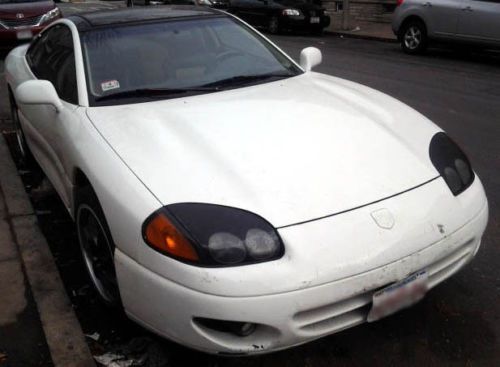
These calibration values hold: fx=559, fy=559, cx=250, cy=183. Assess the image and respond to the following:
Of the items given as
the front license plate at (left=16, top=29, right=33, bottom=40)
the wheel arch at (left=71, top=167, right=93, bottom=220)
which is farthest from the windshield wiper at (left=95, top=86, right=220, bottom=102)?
the front license plate at (left=16, top=29, right=33, bottom=40)

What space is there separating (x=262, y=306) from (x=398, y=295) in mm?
624

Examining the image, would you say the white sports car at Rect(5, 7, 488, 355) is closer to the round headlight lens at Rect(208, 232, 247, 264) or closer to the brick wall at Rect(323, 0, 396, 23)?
the round headlight lens at Rect(208, 232, 247, 264)

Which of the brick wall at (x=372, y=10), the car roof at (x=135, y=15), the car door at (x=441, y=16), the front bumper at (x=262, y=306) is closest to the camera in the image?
the front bumper at (x=262, y=306)

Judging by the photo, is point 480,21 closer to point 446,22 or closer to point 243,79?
point 446,22

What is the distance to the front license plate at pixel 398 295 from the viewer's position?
2.29 metres

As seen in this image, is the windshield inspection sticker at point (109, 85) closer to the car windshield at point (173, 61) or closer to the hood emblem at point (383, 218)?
the car windshield at point (173, 61)

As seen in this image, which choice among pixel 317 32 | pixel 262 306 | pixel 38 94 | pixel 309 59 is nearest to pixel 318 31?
pixel 317 32

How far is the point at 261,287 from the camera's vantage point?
2.09 meters

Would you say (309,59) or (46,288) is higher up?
(309,59)

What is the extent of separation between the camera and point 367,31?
53.4ft

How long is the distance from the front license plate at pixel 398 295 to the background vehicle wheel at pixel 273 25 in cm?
1433

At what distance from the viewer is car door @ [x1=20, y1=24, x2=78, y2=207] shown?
10.5 feet

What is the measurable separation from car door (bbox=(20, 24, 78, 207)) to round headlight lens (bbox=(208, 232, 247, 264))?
4.24 feet

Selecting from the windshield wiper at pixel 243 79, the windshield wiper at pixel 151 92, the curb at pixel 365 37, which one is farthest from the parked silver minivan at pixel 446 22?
the windshield wiper at pixel 151 92
